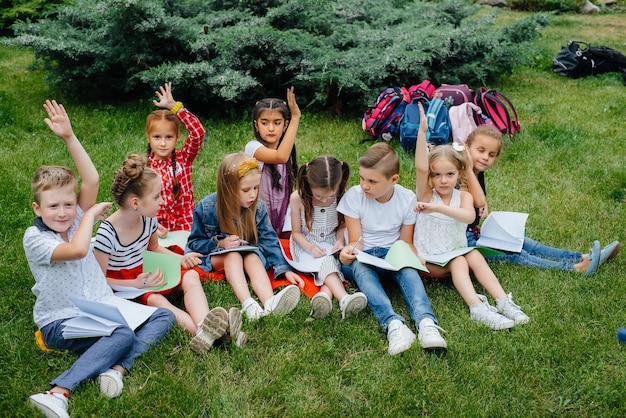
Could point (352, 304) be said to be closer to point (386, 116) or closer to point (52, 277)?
point (52, 277)

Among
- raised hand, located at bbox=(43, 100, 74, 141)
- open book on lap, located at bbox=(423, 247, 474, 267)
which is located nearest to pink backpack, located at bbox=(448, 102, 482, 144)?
open book on lap, located at bbox=(423, 247, 474, 267)

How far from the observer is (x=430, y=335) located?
306 cm

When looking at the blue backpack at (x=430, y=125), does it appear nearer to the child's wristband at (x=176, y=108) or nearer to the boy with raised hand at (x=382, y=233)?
the boy with raised hand at (x=382, y=233)

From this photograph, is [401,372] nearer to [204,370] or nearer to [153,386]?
[204,370]

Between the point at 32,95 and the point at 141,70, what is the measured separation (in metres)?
1.58

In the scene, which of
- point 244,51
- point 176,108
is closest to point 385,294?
point 176,108

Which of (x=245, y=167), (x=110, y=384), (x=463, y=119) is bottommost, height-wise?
(x=463, y=119)

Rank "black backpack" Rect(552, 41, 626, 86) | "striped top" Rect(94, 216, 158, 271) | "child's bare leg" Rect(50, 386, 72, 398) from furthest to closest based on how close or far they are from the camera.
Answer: "black backpack" Rect(552, 41, 626, 86), "striped top" Rect(94, 216, 158, 271), "child's bare leg" Rect(50, 386, 72, 398)

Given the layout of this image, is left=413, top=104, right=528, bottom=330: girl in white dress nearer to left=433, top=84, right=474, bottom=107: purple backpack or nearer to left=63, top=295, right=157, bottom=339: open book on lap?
left=63, top=295, right=157, bottom=339: open book on lap

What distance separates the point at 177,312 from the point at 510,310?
1.88 meters

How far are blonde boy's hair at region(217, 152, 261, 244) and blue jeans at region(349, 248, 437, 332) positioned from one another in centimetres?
71

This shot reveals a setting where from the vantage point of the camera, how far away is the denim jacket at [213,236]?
149 inches

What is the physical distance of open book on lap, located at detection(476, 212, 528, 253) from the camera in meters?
4.04

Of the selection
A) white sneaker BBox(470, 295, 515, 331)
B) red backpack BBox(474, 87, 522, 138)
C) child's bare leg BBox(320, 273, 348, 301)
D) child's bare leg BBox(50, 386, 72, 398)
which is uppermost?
child's bare leg BBox(50, 386, 72, 398)
